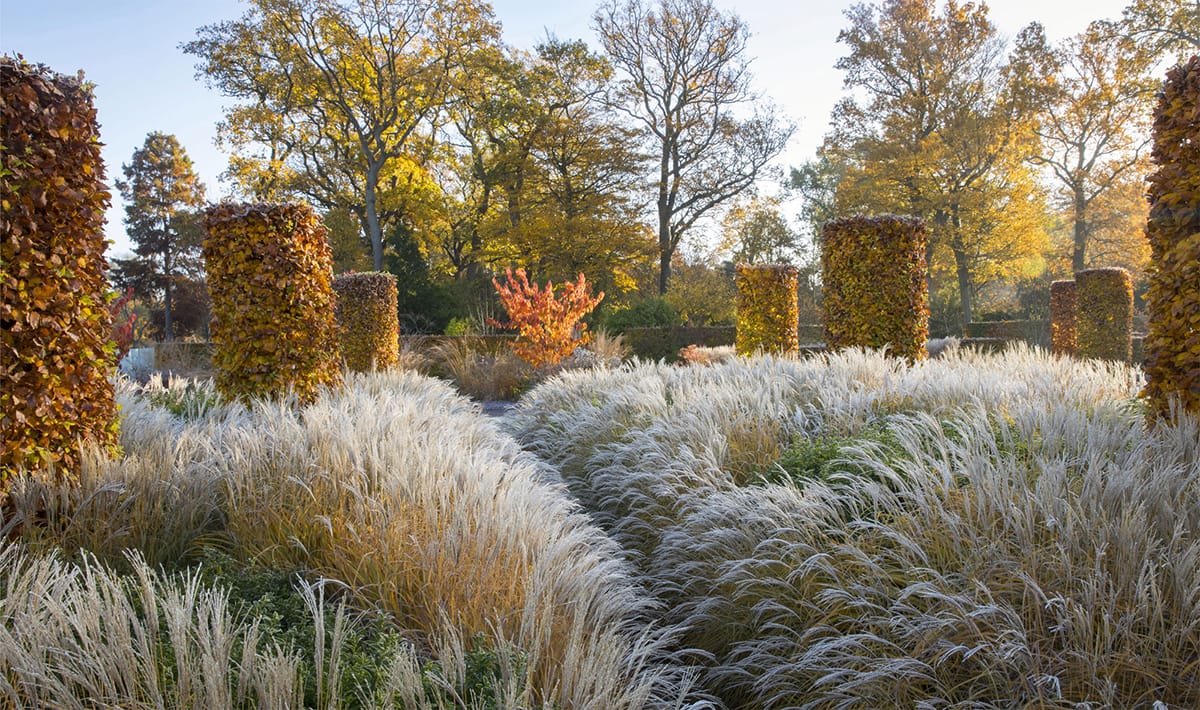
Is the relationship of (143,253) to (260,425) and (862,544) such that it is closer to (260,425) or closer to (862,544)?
(260,425)

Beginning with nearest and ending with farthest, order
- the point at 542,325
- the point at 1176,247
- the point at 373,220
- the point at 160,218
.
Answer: the point at 1176,247 → the point at 542,325 → the point at 373,220 → the point at 160,218

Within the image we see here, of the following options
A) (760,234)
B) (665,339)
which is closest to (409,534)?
(665,339)

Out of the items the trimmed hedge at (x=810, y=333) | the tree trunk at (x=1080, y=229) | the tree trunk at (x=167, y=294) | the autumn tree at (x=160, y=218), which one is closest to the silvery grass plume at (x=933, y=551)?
the trimmed hedge at (x=810, y=333)

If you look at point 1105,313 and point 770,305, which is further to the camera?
point 1105,313

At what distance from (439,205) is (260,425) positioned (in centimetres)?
1992

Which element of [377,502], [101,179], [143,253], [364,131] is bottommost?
[377,502]

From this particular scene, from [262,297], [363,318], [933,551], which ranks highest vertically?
[262,297]

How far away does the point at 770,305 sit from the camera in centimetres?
1077

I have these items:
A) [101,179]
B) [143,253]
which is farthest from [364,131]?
[101,179]

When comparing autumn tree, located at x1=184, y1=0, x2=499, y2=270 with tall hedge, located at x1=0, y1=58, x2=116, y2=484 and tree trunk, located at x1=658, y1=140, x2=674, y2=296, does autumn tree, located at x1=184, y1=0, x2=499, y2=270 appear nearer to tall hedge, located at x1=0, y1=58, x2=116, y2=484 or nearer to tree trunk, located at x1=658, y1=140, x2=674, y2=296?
tree trunk, located at x1=658, y1=140, x2=674, y2=296

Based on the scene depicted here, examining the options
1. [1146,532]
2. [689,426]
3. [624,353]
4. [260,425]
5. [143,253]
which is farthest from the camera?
[143,253]

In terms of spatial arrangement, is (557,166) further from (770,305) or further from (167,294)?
(167,294)

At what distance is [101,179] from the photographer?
11.0 ft

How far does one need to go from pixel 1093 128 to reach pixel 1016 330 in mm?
7531
